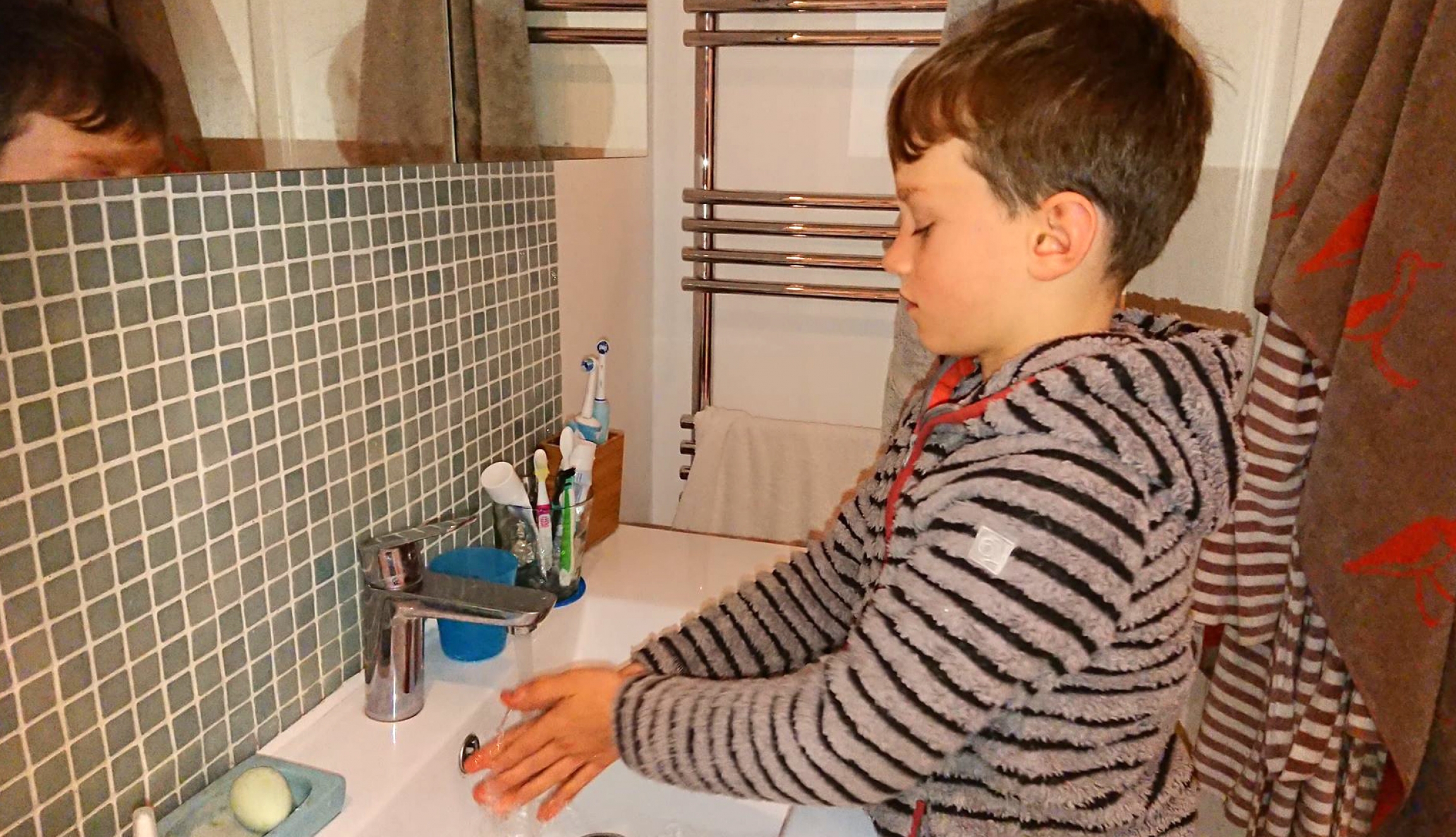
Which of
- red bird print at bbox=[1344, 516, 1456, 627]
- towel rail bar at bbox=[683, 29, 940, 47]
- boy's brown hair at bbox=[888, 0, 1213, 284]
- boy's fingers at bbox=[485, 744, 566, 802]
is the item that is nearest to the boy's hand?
boy's fingers at bbox=[485, 744, 566, 802]

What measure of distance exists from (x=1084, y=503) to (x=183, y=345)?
2.00 feet

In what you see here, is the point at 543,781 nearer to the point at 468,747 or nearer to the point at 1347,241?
A: the point at 468,747

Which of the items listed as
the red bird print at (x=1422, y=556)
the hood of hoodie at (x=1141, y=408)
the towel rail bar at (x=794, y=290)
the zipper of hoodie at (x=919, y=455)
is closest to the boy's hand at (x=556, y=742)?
the zipper of hoodie at (x=919, y=455)

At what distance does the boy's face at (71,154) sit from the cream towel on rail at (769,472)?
3.95 ft

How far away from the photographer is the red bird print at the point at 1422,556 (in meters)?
0.98

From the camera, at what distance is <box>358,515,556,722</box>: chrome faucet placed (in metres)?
0.86

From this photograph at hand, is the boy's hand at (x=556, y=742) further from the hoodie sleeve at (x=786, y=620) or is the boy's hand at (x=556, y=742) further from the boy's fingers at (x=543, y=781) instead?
the hoodie sleeve at (x=786, y=620)

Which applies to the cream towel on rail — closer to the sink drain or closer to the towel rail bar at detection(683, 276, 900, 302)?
the towel rail bar at detection(683, 276, 900, 302)

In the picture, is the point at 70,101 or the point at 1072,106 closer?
the point at 70,101

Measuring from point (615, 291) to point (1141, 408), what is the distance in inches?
37.9

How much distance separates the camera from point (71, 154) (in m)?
0.43

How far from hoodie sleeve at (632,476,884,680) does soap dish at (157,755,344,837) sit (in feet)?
0.88

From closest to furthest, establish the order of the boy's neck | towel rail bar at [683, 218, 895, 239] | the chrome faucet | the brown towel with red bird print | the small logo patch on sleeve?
the small logo patch on sleeve < the boy's neck < the chrome faucet < the brown towel with red bird print < towel rail bar at [683, 218, 895, 239]

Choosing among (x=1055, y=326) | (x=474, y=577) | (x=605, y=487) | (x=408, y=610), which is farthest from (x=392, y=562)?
(x=1055, y=326)
